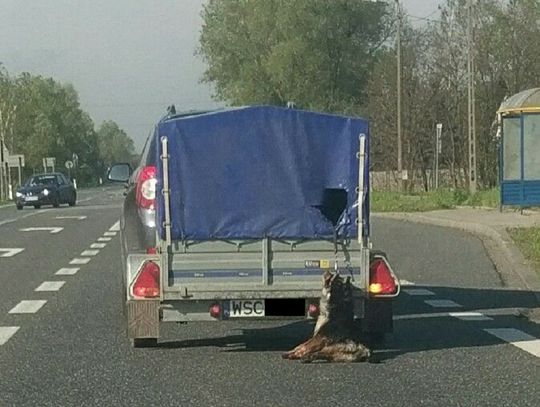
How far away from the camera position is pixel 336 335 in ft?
31.7

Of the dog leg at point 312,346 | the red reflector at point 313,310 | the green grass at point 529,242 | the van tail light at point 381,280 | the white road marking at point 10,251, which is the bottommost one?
the white road marking at point 10,251

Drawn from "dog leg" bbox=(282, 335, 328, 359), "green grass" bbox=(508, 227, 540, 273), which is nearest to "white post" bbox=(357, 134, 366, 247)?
"dog leg" bbox=(282, 335, 328, 359)

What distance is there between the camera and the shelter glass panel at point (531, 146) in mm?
30469

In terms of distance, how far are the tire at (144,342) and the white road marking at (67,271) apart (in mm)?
7220

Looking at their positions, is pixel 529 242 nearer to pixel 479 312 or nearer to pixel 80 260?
pixel 80 260

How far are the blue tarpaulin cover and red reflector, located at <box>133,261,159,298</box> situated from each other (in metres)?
0.27

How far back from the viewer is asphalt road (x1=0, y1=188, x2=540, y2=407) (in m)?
8.34

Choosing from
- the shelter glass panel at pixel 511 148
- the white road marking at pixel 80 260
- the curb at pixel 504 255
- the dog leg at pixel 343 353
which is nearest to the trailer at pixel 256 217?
the dog leg at pixel 343 353

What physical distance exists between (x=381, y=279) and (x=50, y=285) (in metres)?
7.19

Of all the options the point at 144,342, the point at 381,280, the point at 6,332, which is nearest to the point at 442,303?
the point at 381,280

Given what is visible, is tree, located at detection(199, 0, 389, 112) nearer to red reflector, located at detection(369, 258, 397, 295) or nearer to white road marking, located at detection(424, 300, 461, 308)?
white road marking, located at detection(424, 300, 461, 308)

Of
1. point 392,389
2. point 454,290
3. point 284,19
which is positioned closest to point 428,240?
point 454,290

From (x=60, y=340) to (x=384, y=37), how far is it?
5767cm

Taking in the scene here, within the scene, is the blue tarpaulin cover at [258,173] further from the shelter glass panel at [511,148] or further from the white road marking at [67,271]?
the shelter glass panel at [511,148]
